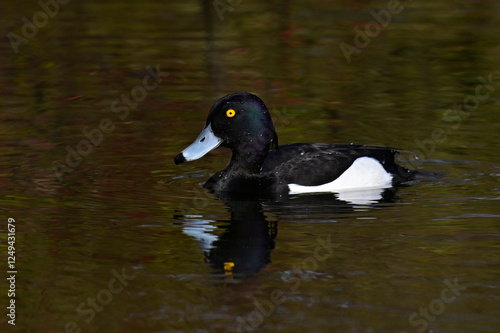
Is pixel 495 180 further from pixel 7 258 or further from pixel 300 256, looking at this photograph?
pixel 7 258

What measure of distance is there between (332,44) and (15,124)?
6.05 metres

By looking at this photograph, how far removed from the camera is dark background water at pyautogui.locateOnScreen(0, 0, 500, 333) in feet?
23.8

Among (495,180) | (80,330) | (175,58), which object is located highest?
(175,58)

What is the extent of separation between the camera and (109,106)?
1389 centimetres

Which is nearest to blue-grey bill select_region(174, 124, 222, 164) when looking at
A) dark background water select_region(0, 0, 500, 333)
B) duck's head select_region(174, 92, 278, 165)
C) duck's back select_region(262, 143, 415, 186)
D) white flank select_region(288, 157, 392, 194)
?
duck's head select_region(174, 92, 278, 165)

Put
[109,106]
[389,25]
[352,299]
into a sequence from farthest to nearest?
[389,25]
[109,106]
[352,299]

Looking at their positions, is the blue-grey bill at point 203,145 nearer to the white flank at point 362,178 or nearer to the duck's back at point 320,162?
the duck's back at point 320,162

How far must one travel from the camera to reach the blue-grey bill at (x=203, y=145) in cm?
1059

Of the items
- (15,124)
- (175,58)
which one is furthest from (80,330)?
(175,58)

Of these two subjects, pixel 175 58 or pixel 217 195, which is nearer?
pixel 217 195

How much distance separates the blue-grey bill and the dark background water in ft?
Answer: 1.08

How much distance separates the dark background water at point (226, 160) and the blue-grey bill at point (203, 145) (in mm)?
330

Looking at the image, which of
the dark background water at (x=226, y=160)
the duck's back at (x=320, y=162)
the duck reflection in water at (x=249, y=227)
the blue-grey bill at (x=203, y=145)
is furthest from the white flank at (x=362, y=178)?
the blue-grey bill at (x=203, y=145)

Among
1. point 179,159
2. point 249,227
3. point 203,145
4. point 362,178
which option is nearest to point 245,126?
point 203,145
